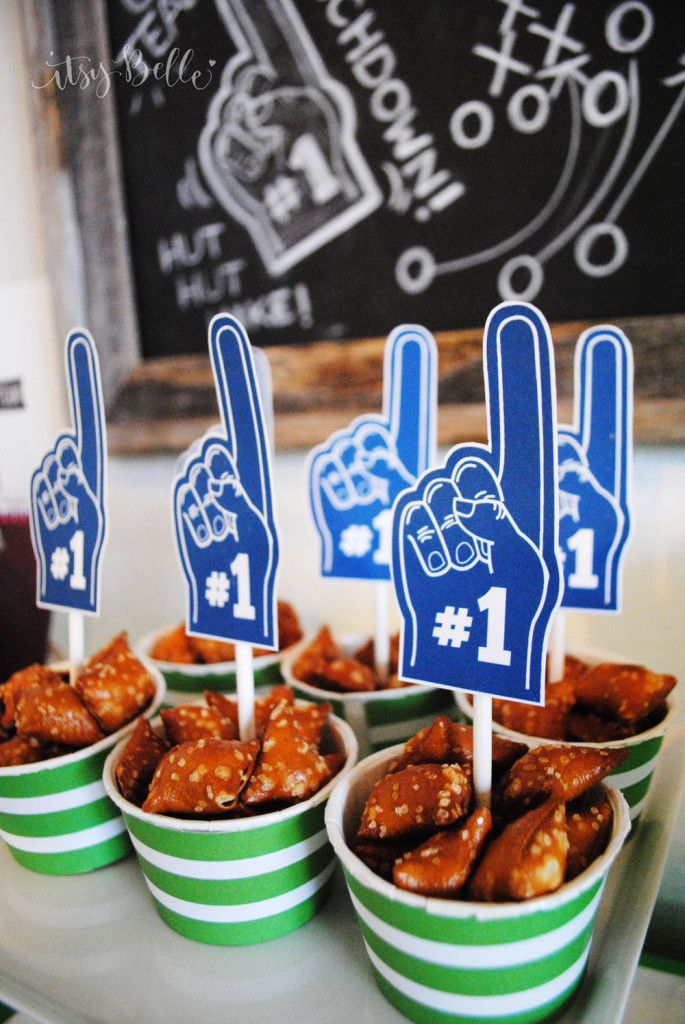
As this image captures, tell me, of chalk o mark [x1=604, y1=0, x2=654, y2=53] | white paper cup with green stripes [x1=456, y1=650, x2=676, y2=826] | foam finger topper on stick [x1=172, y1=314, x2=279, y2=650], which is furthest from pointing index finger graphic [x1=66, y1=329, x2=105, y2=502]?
chalk o mark [x1=604, y1=0, x2=654, y2=53]

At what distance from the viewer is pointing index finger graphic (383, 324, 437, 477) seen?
96cm

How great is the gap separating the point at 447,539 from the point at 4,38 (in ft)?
4.85

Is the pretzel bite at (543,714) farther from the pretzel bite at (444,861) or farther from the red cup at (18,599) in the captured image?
the red cup at (18,599)

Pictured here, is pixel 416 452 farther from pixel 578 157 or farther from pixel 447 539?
pixel 578 157

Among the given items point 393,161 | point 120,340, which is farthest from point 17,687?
point 393,161

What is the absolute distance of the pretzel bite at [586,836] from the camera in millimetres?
562

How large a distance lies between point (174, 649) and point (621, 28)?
117 centimetres

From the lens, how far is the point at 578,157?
1.08 metres

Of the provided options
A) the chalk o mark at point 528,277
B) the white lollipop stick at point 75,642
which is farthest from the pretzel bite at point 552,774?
the chalk o mark at point 528,277

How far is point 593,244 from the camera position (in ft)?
3.56

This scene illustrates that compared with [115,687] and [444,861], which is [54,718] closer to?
[115,687]

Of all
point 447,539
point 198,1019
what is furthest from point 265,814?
point 447,539

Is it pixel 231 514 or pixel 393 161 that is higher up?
pixel 393 161

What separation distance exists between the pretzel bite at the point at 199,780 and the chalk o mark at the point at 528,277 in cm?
85
